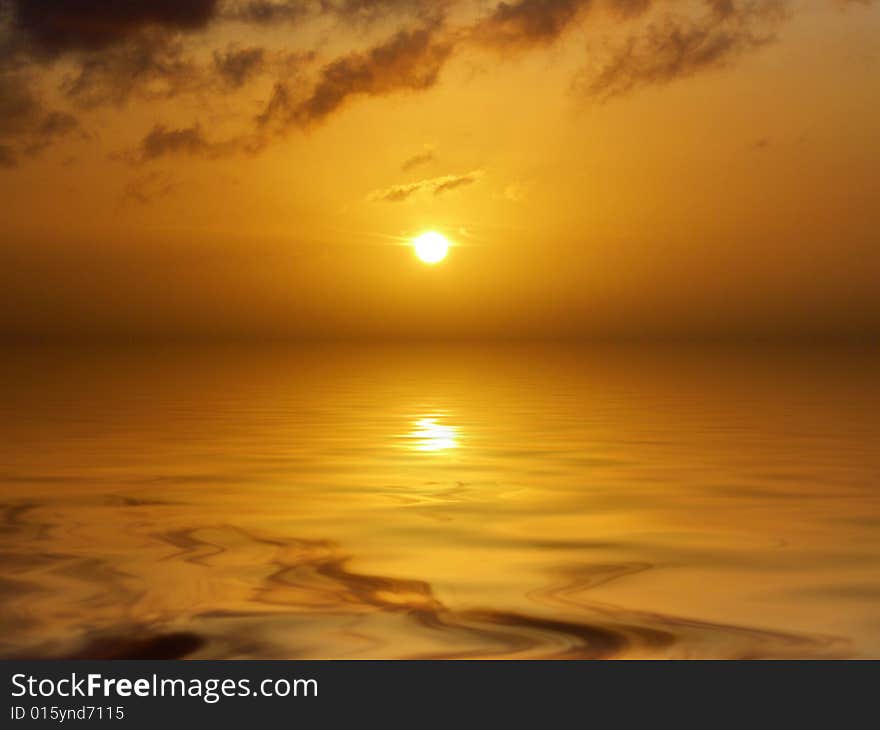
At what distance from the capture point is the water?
7.62 metres

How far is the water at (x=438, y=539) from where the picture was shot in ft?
25.0

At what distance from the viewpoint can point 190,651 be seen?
23.6 ft

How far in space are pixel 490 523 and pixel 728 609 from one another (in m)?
3.74

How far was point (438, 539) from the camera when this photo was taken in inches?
426

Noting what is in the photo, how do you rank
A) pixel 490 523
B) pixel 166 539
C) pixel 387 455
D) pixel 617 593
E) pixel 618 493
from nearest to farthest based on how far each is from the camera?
1. pixel 617 593
2. pixel 166 539
3. pixel 490 523
4. pixel 618 493
5. pixel 387 455

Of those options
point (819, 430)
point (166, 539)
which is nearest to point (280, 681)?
point (166, 539)

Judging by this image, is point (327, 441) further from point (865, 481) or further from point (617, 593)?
point (617, 593)

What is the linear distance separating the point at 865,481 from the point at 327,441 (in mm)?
8131

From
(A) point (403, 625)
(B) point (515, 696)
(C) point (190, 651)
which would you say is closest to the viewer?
(B) point (515, 696)

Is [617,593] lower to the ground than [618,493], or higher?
lower

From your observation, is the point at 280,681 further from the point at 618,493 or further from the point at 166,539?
the point at 618,493

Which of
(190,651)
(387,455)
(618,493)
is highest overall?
(387,455)

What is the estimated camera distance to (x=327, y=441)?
66.4ft

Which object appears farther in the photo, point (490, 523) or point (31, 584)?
point (490, 523)
